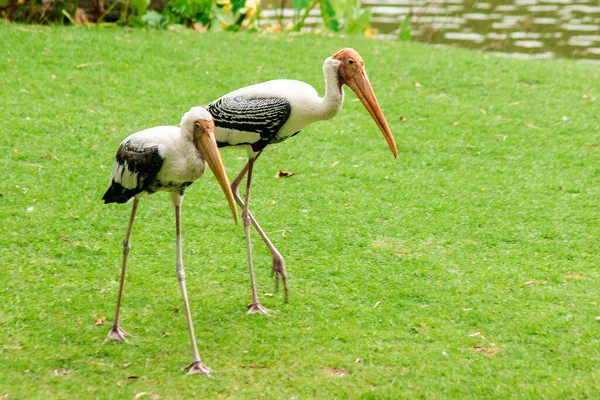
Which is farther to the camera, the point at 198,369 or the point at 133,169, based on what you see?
the point at 133,169

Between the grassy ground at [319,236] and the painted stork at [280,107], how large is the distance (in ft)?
1.77

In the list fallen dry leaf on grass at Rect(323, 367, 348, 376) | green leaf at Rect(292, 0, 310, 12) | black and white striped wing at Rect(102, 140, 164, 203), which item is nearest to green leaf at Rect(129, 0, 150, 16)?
green leaf at Rect(292, 0, 310, 12)

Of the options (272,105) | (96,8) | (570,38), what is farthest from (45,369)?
(570,38)

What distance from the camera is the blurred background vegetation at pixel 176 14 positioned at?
30.1 ft

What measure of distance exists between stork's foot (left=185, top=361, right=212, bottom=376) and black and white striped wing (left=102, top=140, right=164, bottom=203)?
862 millimetres

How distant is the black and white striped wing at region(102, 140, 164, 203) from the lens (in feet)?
12.7

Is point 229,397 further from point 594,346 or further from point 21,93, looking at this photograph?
point 21,93

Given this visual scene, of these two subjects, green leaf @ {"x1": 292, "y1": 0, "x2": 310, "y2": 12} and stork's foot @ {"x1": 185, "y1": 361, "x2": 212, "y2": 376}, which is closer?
stork's foot @ {"x1": 185, "y1": 361, "x2": 212, "y2": 376}

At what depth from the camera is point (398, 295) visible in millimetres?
4656

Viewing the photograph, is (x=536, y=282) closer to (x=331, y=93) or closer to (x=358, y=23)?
(x=331, y=93)

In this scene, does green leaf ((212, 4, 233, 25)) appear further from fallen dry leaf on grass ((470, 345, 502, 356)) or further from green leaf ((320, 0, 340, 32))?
fallen dry leaf on grass ((470, 345, 502, 356))

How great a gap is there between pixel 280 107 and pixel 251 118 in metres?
0.17

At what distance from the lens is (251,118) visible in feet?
14.6

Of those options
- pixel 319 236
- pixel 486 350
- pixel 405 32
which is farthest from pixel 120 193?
pixel 405 32
